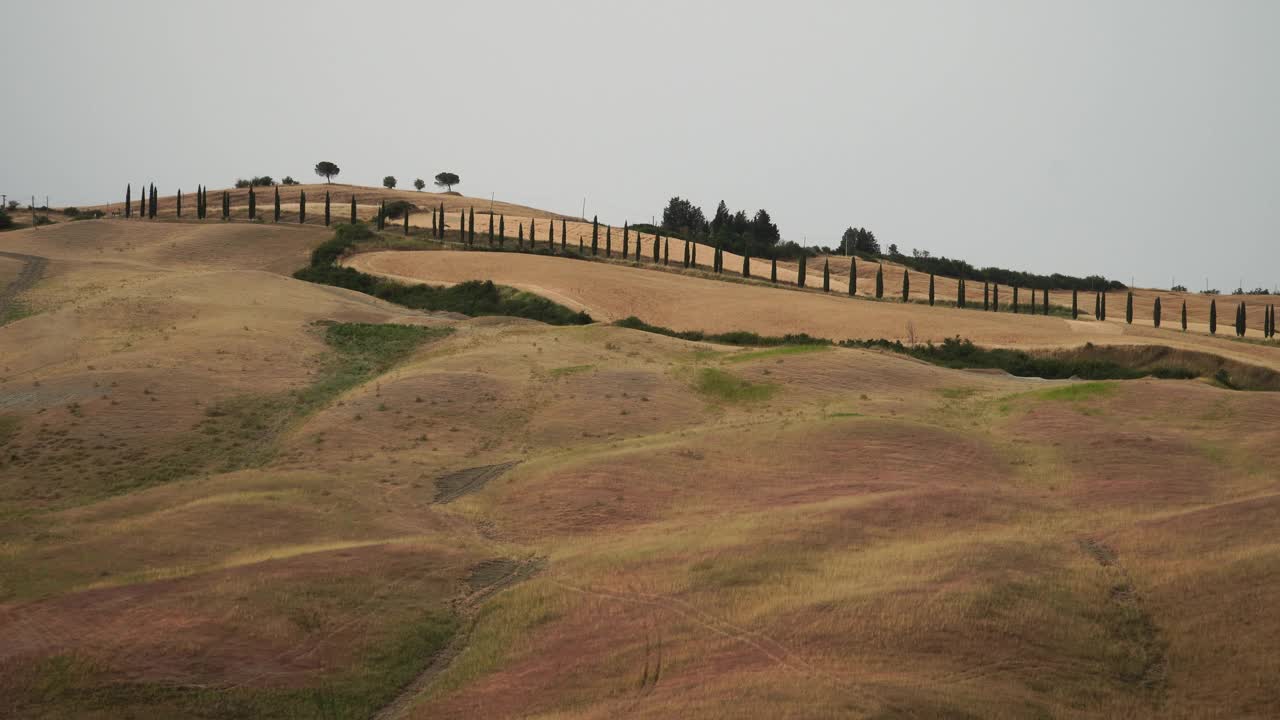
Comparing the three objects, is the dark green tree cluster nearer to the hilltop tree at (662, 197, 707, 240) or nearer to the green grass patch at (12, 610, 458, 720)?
the hilltop tree at (662, 197, 707, 240)

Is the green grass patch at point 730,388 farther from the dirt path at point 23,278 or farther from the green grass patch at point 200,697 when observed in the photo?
the dirt path at point 23,278

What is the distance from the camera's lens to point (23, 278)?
74.8 m

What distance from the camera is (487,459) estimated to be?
3956 centimetres

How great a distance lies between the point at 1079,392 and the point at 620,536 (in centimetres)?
2028

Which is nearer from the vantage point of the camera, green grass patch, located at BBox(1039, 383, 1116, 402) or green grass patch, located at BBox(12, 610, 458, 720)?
green grass patch, located at BBox(12, 610, 458, 720)

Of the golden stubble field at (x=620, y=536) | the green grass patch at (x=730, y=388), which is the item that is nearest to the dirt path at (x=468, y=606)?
the golden stubble field at (x=620, y=536)

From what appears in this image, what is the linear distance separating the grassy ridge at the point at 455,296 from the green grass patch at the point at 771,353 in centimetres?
1558

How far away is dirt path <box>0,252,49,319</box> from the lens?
68312mm

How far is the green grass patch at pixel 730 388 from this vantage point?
46.5 meters

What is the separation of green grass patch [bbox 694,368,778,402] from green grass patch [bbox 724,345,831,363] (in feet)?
10.8

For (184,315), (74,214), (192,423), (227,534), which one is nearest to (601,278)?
(184,315)

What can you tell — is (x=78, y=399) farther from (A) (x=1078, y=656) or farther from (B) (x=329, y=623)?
(A) (x=1078, y=656)

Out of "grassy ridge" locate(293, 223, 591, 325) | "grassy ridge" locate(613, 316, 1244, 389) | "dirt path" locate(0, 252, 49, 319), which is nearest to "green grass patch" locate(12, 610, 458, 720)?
"grassy ridge" locate(613, 316, 1244, 389)

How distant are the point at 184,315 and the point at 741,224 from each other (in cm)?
10365
